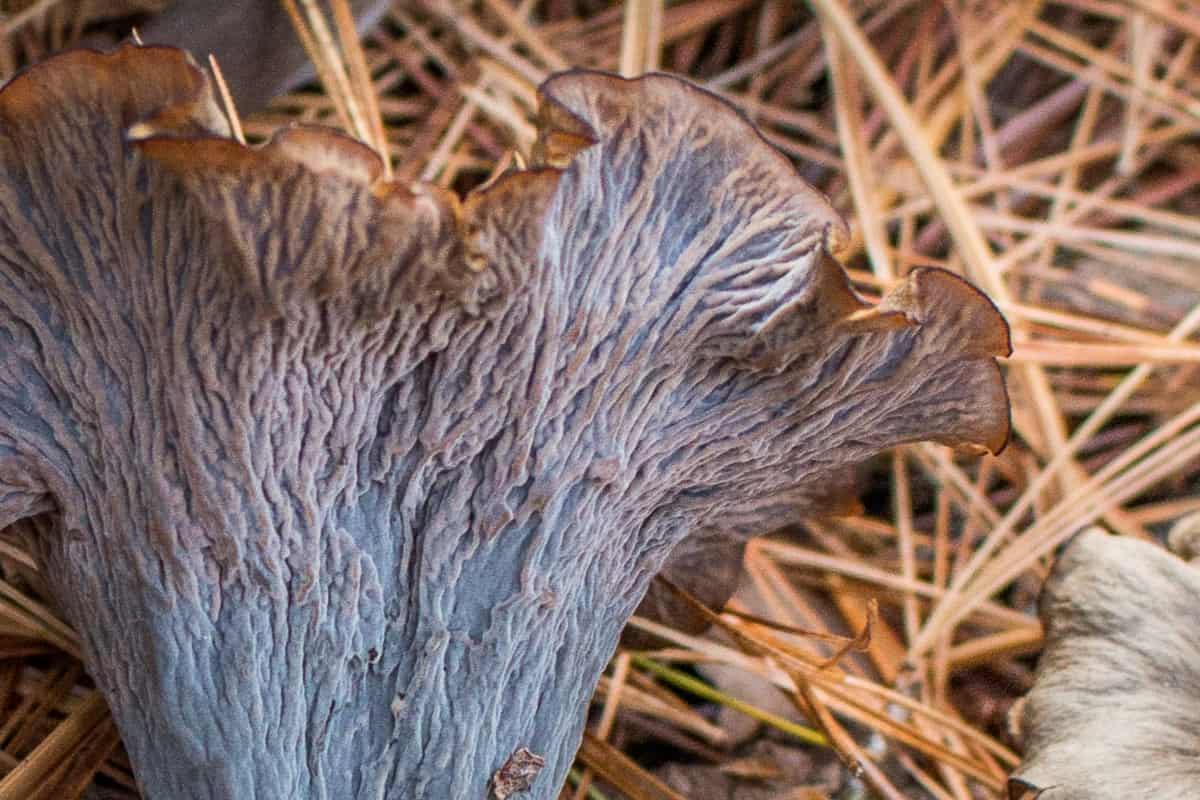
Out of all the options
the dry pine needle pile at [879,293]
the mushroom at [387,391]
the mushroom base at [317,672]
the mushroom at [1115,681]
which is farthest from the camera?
the dry pine needle pile at [879,293]

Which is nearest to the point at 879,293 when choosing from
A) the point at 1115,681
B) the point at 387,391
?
the point at 1115,681

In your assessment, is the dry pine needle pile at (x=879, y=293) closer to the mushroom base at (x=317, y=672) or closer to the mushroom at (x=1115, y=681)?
the mushroom at (x=1115, y=681)

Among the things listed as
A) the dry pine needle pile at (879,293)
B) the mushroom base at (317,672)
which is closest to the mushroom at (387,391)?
the mushroom base at (317,672)

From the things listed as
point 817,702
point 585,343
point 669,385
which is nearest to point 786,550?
point 817,702

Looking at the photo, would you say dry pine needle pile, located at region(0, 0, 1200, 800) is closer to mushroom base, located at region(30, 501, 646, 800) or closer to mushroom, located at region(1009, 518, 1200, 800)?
mushroom, located at region(1009, 518, 1200, 800)

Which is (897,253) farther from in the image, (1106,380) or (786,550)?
(786,550)

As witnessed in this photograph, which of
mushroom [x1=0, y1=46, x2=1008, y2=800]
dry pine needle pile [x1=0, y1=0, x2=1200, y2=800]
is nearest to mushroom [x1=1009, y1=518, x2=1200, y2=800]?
dry pine needle pile [x1=0, y1=0, x2=1200, y2=800]
